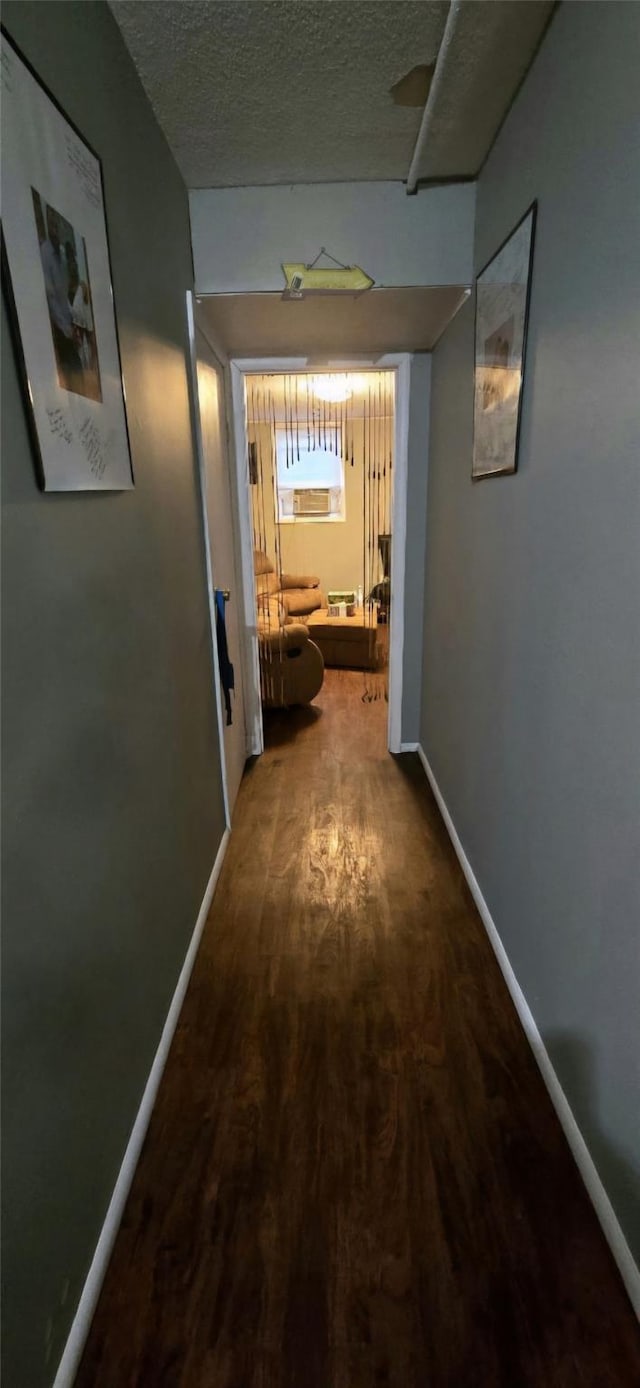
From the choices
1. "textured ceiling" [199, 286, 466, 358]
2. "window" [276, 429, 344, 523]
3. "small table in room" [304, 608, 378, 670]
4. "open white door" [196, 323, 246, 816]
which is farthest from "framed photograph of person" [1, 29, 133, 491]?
"window" [276, 429, 344, 523]

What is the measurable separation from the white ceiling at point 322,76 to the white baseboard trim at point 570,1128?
236 cm

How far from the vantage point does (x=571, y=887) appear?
132 centimetres

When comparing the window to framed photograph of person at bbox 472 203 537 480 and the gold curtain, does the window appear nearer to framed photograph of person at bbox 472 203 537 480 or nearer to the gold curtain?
the gold curtain

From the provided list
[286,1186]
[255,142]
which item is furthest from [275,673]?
[286,1186]

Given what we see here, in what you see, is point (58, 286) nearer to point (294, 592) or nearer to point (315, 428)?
point (315, 428)

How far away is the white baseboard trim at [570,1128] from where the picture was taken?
111 centimetres

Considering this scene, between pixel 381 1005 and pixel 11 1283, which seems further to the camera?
pixel 381 1005

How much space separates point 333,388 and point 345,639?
2.16 metres

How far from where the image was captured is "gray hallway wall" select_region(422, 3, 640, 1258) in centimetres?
106

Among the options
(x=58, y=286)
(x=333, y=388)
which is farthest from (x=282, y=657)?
(x=58, y=286)

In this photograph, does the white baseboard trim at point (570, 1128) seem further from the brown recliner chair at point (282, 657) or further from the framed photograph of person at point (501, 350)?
the brown recliner chair at point (282, 657)

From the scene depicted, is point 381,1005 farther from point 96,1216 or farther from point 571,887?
Answer: point 96,1216

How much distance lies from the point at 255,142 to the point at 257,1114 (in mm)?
2714

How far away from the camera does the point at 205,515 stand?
2.23m
